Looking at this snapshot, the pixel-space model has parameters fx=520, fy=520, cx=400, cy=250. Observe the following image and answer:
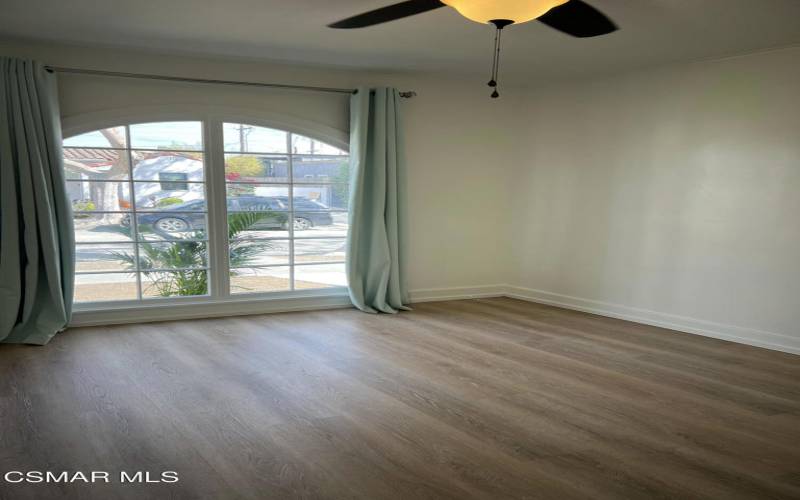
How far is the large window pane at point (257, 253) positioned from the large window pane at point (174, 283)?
1.00 ft

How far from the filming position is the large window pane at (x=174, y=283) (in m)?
4.55

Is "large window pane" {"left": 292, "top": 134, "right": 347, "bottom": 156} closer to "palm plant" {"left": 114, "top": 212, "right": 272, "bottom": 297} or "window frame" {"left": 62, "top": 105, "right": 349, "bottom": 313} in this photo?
"window frame" {"left": 62, "top": 105, "right": 349, "bottom": 313}

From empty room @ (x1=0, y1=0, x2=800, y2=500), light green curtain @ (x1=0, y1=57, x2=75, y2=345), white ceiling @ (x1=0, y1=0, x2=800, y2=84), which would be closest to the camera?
empty room @ (x1=0, y1=0, x2=800, y2=500)

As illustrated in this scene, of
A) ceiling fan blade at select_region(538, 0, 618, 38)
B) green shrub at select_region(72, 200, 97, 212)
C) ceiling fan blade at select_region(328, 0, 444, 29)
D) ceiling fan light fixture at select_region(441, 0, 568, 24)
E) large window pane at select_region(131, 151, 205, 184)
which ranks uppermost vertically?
ceiling fan blade at select_region(328, 0, 444, 29)

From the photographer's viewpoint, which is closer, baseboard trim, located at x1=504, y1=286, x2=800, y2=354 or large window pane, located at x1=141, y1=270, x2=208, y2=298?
baseboard trim, located at x1=504, y1=286, x2=800, y2=354

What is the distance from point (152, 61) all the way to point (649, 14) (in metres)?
3.69

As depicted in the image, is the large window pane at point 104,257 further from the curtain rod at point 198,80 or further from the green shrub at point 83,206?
the curtain rod at point 198,80

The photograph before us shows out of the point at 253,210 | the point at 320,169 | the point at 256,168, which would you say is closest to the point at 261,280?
the point at 253,210

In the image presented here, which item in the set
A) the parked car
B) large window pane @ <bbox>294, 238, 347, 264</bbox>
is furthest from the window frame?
large window pane @ <bbox>294, 238, 347, 264</bbox>

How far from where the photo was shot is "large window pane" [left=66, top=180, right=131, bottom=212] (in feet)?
14.0

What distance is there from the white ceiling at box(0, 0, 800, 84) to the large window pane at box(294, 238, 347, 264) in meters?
1.66

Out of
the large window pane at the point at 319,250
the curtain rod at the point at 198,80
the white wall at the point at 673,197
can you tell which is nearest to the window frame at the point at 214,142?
the curtain rod at the point at 198,80

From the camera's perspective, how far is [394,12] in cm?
265

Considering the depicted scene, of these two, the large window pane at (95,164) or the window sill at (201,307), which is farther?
the window sill at (201,307)
